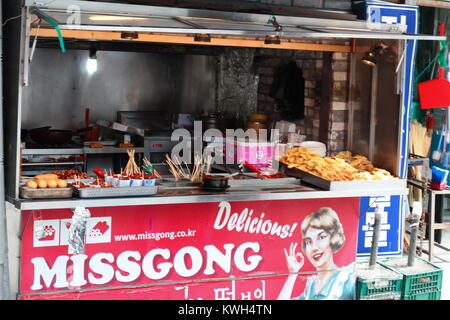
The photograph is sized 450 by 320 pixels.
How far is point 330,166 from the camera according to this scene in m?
7.11

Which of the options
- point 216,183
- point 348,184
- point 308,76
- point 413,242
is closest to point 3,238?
point 216,183

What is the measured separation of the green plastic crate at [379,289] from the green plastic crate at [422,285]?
0.07 metres

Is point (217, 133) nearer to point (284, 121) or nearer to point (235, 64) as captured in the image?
point (284, 121)

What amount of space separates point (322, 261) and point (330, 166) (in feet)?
3.36

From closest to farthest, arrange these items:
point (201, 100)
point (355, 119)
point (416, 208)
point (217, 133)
→ 1. point (416, 208)
2. point (355, 119)
3. point (217, 133)
4. point (201, 100)

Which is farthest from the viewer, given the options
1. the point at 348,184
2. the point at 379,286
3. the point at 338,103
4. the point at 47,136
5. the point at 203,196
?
the point at 47,136

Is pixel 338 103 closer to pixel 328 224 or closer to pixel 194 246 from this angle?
pixel 328 224

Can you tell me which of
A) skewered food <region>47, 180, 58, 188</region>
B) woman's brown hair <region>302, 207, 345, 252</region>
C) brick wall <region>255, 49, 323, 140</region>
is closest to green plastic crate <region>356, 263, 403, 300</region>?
woman's brown hair <region>302, 207, 345, 252</region>

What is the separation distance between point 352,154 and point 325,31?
2.85 meters

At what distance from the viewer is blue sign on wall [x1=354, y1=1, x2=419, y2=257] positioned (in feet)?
27.2

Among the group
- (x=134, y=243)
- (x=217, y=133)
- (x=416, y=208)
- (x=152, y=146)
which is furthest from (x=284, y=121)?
(x=134, y=243)

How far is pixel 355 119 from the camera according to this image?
881cm

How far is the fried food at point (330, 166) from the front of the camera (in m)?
6.93

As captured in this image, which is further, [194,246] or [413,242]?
[413,242]
